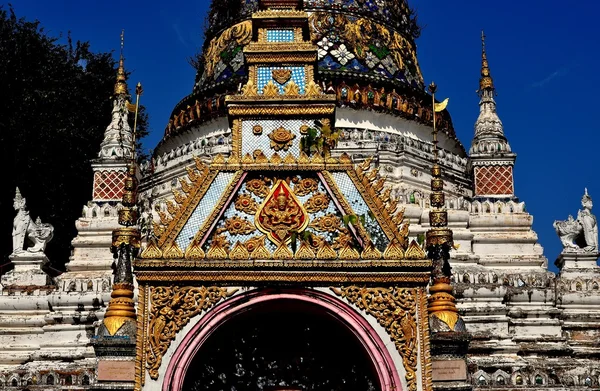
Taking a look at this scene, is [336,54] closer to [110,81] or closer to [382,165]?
[382,165]

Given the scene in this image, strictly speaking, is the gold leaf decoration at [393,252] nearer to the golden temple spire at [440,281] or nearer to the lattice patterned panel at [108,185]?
the golden temple spire at [440,281]

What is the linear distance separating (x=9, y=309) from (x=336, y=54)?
12.2m

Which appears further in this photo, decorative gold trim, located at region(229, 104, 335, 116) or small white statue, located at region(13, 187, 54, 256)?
small white statue, located at region(13, 187, 54, 256)

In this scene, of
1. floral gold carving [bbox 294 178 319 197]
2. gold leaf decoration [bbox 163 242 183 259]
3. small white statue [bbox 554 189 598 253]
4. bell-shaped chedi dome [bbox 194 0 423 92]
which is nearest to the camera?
gold leaf decoration [bbox 163 242 183 259]

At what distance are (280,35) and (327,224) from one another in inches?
135

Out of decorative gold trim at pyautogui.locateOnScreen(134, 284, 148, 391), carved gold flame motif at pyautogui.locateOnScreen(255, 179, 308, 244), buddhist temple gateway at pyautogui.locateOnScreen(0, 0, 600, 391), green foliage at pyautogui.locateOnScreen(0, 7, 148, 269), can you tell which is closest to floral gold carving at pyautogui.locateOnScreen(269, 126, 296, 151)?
buddhist temple gateway at pyautogui.locateOnScreen(0, 0, 600, 391)

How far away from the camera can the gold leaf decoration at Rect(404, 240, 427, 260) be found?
1141cm

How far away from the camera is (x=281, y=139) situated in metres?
12.6

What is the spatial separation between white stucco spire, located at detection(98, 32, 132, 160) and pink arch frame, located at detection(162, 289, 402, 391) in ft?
49.7

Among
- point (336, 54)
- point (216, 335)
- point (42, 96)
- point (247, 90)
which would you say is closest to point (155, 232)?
point (216, 335)

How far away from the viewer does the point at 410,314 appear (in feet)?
37.0

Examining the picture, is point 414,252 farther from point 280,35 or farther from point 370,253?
point 280,35

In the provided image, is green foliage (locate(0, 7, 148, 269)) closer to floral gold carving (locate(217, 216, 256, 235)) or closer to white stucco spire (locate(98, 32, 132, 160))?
white stucco spire (locate(98, 32, 132, 160))

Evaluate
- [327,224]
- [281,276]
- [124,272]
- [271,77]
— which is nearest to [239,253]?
[281,276]
